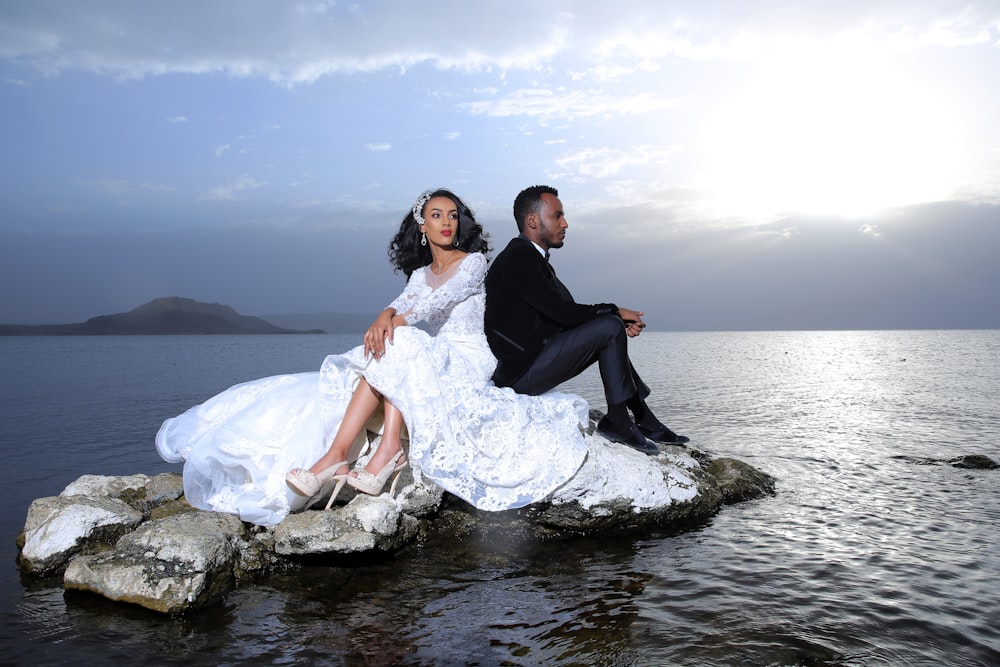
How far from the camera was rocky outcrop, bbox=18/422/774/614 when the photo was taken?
15.8ft

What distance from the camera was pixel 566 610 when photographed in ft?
15.1

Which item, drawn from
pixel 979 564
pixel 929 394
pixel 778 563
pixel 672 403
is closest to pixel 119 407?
pixel 672 403

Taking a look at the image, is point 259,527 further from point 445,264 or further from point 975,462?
point 975,462

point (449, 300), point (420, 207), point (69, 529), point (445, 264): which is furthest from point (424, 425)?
point (69, 529)

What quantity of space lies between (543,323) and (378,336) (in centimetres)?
163

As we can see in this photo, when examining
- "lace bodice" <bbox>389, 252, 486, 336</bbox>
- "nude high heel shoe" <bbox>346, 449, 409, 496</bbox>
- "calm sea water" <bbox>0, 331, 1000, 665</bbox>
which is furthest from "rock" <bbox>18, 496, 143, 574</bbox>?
"lace bodice" <bbox>389, 252, 486, 336</bbox>

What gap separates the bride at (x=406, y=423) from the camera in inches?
223

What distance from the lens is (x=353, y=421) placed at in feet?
18.9

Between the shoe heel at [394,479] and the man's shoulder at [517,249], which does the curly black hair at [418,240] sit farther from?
the shoe heel at [394,479]

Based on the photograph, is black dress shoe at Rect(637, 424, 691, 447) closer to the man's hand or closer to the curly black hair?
the man's hand

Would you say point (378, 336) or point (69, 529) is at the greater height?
point (378, 336)

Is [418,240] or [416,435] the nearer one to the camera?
[416,435]

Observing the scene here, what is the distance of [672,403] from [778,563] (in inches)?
493

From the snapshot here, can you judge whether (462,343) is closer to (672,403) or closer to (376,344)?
(376,344)
